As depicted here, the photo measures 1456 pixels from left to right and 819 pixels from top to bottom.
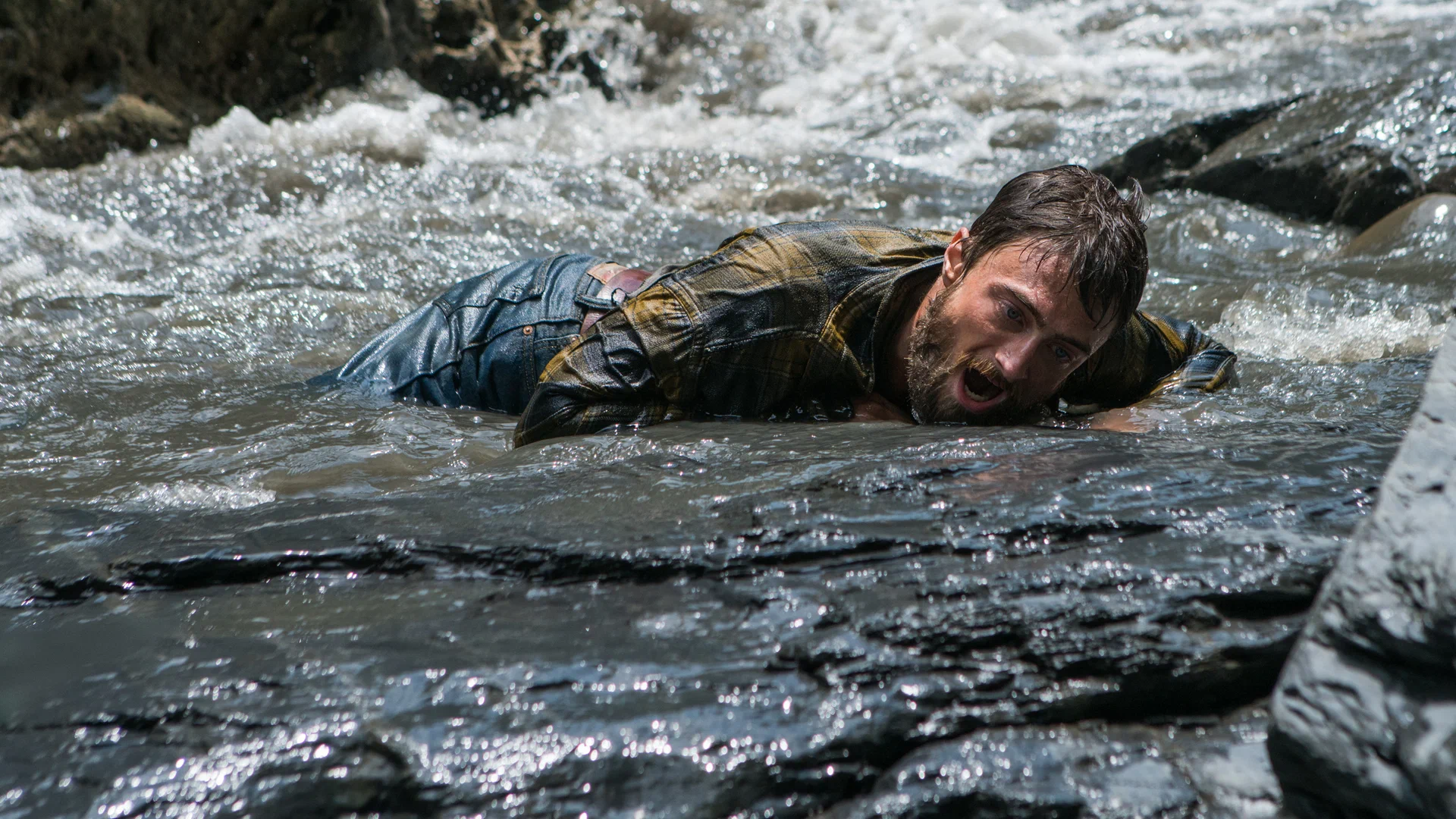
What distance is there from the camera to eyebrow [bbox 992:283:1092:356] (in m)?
2.86

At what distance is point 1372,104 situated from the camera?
230 inches

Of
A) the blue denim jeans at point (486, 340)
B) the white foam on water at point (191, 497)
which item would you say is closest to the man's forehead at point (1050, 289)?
the blue denim jeans at point (486, 340)

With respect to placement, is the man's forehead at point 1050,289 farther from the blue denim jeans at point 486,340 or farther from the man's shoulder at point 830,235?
the blue denim jeans at point 486,340

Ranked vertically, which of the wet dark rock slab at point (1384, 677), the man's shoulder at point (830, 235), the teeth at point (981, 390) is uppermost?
the man's shoulder at point (830, 235)

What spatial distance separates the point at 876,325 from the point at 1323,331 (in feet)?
6.69

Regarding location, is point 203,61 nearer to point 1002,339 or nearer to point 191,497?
point 191,497

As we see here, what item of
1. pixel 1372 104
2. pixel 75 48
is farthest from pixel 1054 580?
pixel 75 48

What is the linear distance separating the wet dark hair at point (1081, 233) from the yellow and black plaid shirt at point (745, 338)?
239 mm

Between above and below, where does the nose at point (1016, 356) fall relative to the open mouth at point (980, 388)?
above

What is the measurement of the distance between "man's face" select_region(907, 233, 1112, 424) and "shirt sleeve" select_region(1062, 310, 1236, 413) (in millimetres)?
370

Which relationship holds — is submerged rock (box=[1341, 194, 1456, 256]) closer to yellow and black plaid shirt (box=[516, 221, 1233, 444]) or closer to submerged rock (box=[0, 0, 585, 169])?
yellow and black plaid shirt (box=[516, 221, 1233, 444])

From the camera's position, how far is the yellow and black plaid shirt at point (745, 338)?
2.92 m

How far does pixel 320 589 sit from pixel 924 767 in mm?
1006

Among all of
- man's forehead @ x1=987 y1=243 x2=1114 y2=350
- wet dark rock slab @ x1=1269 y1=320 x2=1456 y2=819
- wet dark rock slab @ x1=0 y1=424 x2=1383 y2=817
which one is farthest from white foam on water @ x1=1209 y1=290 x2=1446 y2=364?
wet dark rock slab @ x1=1269 y1=320 x2=1456 y2=819
